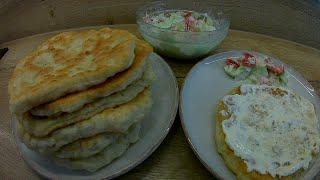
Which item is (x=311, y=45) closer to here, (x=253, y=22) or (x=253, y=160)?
(x=253, y=22)

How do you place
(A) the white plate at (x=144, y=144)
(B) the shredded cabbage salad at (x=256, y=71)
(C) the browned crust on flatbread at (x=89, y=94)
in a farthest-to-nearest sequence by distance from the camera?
(B) the shredded cabbage salad at (x=256, y=71) < (A) the white plate at (x=144, y=144) < (C) the browned crust on flatbread at (x=89, y=94)

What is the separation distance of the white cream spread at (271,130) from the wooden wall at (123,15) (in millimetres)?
552

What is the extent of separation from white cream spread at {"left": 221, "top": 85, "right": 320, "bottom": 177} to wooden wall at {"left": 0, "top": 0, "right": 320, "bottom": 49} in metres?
0.55

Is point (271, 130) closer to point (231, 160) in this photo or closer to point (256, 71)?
point (231, 160)

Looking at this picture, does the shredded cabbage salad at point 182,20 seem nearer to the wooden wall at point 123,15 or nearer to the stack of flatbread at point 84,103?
the wooden wall at point 123,15

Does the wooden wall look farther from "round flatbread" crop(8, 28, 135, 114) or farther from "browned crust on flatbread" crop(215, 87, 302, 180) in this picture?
"browned crust on flatbread" crop(215, 87, 302, 180)

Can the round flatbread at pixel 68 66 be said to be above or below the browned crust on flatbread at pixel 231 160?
above

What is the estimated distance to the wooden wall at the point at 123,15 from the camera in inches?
64.6

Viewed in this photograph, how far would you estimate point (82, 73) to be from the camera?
0.96 meters

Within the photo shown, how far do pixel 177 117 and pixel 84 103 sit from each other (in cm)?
44

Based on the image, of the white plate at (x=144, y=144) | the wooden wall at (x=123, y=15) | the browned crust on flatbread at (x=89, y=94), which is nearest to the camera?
the browned crust on flatbread at (x=89, y=94)

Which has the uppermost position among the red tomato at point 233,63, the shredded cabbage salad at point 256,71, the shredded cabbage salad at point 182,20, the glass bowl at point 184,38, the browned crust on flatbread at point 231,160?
the shredded cabbage salad at point 182,20

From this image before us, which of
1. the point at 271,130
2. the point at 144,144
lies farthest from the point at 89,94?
the point at 271,130

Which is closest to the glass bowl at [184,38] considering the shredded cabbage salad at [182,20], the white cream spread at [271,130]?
the shredded cabbage salad at [182,20]
